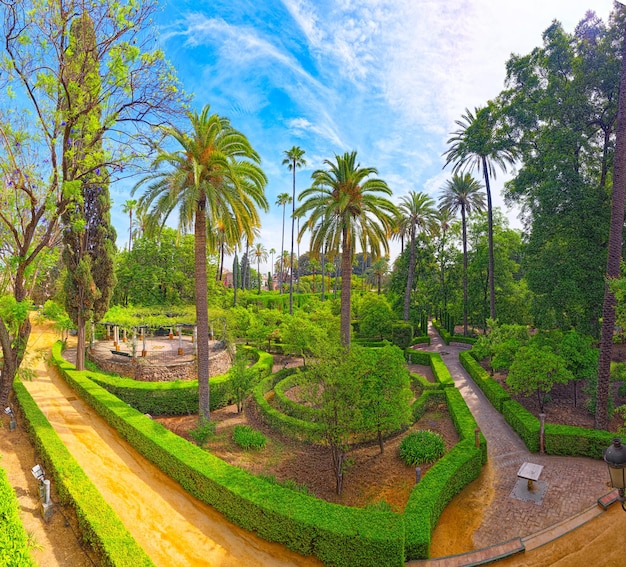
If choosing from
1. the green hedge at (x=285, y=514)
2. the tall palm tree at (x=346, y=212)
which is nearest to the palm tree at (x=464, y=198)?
the tall palm tree at (x=346, y=212)

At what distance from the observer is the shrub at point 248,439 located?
572 inches

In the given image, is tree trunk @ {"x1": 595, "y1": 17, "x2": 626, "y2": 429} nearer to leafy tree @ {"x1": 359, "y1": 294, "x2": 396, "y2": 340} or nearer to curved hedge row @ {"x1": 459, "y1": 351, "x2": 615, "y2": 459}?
curved hedge row @ {"x1": 459, "y1": 351, "x2": 615, "y2": 459}

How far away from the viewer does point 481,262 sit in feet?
116

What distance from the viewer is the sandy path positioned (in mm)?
8273

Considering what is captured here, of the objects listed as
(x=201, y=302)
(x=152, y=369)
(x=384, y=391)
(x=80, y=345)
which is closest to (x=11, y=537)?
(x=201, y=302)

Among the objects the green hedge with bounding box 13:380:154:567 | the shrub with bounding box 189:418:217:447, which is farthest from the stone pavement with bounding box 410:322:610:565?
the shrub with bounding box 189:418:217:447

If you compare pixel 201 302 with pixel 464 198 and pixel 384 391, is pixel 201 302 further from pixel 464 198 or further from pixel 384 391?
pixel 464 198

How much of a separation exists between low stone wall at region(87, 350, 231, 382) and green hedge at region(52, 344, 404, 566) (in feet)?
31.7

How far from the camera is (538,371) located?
15.8 meters

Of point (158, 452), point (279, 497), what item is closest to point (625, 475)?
point (279, 497)

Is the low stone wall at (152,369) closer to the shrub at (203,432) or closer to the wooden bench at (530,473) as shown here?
the shrub at (203,432)

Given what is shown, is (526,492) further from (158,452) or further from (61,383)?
(61,383)

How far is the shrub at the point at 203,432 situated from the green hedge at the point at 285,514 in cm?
228

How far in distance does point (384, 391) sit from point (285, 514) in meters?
5.95
